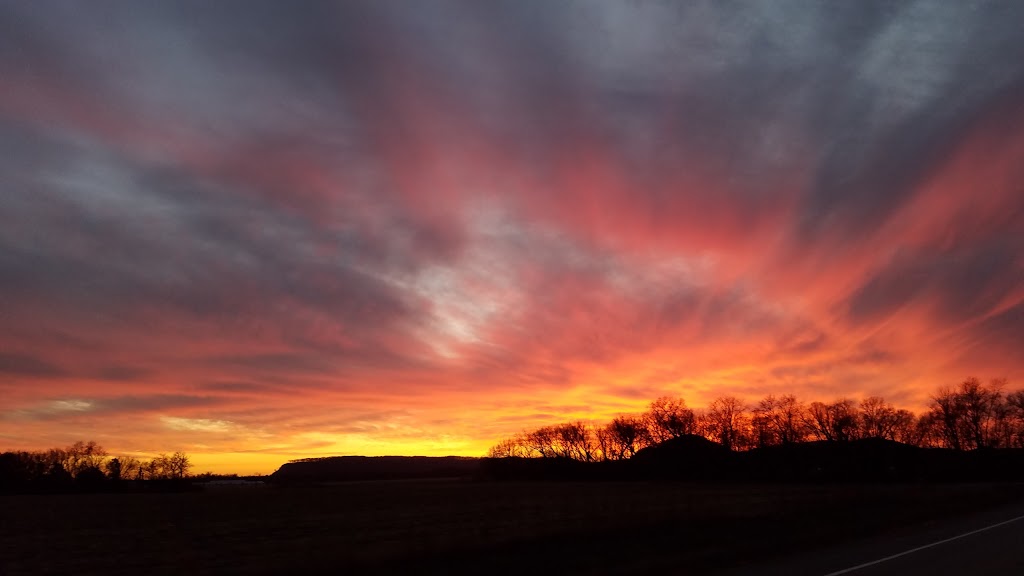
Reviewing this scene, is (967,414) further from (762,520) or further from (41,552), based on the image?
(41,552)

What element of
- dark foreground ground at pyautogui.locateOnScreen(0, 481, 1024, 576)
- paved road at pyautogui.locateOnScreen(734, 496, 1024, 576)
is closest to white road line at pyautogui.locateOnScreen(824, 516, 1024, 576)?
paved road at pyautogui.locateOnScreen(734, 496, 1024, 576)

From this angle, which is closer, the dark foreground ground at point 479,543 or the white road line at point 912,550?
the white road line at point 912,550

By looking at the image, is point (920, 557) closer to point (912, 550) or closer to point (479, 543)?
point (912, 550)

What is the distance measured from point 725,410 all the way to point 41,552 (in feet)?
471

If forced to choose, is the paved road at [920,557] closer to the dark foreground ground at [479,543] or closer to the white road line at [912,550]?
the white road line at [912,550]

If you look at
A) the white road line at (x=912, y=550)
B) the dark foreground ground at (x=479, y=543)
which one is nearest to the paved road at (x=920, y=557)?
the white road line at (x=912, y=550)

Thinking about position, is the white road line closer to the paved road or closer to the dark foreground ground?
the paved road

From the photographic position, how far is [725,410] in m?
151

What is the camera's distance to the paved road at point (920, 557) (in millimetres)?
12562

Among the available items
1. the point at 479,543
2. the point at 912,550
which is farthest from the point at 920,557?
the point at 479,543

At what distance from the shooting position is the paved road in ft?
41.2

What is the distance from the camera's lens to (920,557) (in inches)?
567

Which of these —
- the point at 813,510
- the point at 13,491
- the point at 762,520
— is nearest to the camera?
the point at 762,520

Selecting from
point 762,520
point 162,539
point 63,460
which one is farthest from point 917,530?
point 63,460
